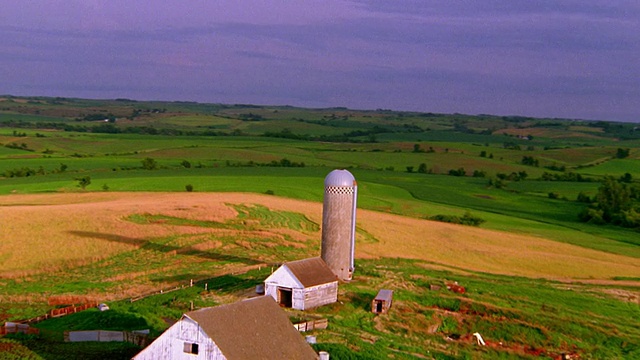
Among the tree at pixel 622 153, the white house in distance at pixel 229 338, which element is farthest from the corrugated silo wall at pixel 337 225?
the tree at pixel 622 153

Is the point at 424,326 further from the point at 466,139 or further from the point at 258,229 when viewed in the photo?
the point at 466,139

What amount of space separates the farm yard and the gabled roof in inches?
53.8

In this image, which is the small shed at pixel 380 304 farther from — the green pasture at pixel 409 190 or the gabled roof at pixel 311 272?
the green pasture at pixel 409 190

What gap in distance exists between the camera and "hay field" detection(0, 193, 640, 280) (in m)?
43.0

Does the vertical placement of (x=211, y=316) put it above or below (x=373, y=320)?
above

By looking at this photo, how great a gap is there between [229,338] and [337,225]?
15264 mm

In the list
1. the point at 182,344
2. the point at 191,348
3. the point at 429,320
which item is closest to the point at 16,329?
the point at 182,344

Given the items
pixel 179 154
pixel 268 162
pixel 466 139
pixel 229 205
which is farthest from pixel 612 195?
pixel 466 139

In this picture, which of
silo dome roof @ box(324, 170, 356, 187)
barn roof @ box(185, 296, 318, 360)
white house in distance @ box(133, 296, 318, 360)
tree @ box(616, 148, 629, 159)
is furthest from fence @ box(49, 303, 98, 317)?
tree @ box(616, 148, 629, 159)

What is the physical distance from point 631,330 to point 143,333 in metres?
22.6

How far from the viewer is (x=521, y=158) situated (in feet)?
440

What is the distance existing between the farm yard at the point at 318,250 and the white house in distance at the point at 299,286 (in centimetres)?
92

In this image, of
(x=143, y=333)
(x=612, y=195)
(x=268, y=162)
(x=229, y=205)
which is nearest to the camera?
(x=143, y=333)

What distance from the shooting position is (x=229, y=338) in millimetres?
20141
